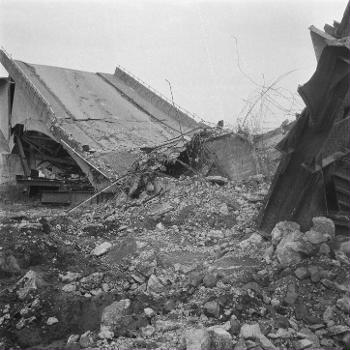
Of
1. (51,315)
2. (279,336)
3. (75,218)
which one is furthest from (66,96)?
(279,336)

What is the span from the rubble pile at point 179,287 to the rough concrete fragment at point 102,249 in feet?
0.04

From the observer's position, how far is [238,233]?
13.4 ft

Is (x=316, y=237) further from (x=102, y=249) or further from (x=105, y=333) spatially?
(x=102, y=249)

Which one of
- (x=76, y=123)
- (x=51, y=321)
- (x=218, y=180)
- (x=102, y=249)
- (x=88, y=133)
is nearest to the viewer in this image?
(x=51, y=321)

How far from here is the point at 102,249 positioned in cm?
405

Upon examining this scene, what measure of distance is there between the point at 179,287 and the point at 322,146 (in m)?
1.56

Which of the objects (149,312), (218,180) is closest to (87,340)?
(149,312)

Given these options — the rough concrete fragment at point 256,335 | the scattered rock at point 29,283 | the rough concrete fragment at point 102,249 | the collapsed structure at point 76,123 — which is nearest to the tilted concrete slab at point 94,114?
the collapsed structure at point 76,123

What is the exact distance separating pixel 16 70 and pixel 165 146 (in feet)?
16.7

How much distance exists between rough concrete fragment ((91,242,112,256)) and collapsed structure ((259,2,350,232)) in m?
1.61

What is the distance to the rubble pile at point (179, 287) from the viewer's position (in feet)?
8.34

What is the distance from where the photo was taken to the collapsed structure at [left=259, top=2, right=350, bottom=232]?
10.2ft

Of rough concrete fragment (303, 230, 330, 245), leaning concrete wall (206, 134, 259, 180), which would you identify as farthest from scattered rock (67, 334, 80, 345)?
leaning concrete wall (206, 134, 259, 180)

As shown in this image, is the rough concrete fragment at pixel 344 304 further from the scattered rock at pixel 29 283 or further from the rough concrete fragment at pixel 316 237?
the scattered rock at pixel 29 283
